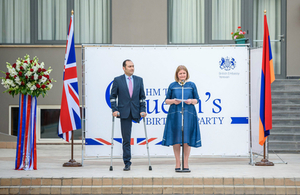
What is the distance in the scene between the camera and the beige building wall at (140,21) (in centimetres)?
1327

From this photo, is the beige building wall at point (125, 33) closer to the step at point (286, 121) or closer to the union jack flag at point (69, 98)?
the step at point (286, 121)

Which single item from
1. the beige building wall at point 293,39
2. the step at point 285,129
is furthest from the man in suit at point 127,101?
the beige building wall at point 293,39

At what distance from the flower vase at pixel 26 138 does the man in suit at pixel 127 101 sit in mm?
1599

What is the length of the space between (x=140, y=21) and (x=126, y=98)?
6206 mm

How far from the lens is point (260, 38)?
14.3m

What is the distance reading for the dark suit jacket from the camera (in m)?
Result: 7.56

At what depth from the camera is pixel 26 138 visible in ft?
25.3

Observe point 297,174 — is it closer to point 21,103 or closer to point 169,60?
point 169,60

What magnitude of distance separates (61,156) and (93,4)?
5.85 metres

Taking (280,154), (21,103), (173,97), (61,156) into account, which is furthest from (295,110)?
(21,103)

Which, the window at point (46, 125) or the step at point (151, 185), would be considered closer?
the step at point (151, 185)

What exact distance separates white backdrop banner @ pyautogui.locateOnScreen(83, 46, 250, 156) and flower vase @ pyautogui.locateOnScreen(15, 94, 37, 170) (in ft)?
3.54

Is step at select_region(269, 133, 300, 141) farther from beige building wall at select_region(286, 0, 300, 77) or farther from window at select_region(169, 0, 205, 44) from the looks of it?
window at select_region(169, 0, 205, 44)

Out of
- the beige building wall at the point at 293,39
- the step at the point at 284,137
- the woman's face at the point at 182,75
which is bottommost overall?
the step at the point at 284,137
